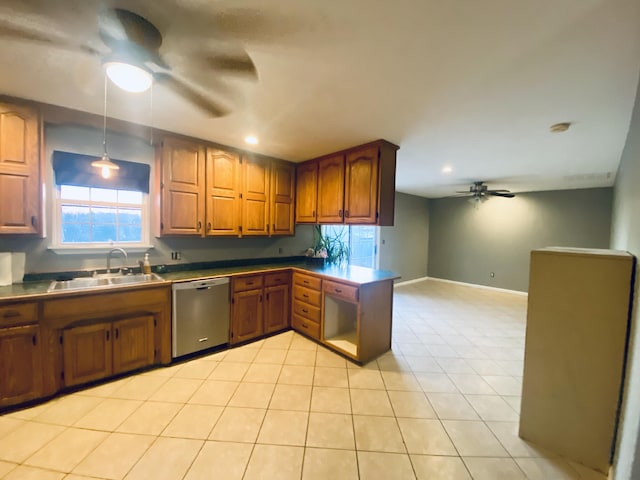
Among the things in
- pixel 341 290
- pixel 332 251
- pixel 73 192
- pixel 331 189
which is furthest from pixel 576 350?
pixel 73 192

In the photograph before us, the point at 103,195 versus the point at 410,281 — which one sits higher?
the point at 103,195

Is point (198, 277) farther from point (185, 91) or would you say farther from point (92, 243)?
point (185, 91)

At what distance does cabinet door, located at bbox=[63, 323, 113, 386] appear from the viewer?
2.11 meters

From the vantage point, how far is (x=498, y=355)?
118 inches

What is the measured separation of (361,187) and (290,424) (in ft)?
8.01

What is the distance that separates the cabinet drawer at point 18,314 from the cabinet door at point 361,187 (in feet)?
9.81

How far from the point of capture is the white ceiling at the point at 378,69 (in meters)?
1.18

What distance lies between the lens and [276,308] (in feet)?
11.2

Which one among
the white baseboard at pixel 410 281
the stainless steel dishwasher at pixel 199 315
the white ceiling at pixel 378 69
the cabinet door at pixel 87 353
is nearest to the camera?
the white ceiling at pixel 378 69

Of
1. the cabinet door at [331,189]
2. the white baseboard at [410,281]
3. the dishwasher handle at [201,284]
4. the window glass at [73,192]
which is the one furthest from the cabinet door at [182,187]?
the white baseboard at [410,281]

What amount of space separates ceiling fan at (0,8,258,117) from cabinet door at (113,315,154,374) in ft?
6.68

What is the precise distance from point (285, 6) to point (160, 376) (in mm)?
3051

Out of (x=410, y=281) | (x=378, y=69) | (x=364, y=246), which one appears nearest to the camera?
→ (x=378, y=69)

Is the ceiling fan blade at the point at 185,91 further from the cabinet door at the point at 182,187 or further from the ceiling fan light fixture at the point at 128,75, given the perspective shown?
the cabinet door at the point at 182,187
